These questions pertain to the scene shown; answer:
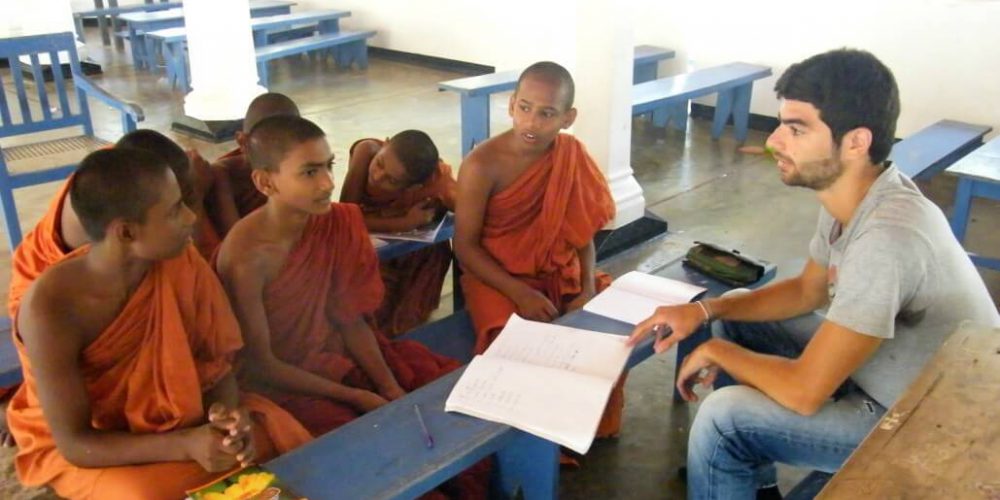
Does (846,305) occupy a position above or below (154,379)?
above

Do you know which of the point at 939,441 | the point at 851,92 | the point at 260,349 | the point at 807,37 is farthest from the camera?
the point at 807,37

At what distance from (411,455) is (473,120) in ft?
11.8

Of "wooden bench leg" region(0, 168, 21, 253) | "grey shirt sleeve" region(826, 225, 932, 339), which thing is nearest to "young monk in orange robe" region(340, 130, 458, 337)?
"grey shirt sleeve" region(826, 225, 932, 339)

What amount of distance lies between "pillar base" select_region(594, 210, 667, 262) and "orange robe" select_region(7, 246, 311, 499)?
7.38 feet

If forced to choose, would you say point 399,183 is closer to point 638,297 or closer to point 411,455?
point 638,297

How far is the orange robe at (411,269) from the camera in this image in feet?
9.62

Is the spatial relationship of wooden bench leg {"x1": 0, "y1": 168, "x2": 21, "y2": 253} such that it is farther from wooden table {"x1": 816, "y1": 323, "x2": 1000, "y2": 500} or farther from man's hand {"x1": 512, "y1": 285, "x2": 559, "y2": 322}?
wooden table {"x1": 816, "y1": 323, "x2": 1000, "y2": 500}

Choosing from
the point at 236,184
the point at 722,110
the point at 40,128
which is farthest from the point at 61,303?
the point at 722,110

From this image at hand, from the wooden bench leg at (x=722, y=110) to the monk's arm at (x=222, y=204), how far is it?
13.7ft

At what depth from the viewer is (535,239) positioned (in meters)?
2.60

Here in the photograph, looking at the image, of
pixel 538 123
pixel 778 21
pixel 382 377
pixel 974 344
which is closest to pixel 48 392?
pixel 382 377

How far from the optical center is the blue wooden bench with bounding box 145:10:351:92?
714 cm

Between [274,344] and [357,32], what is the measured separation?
22.1ft

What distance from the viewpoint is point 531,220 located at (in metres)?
2.63
